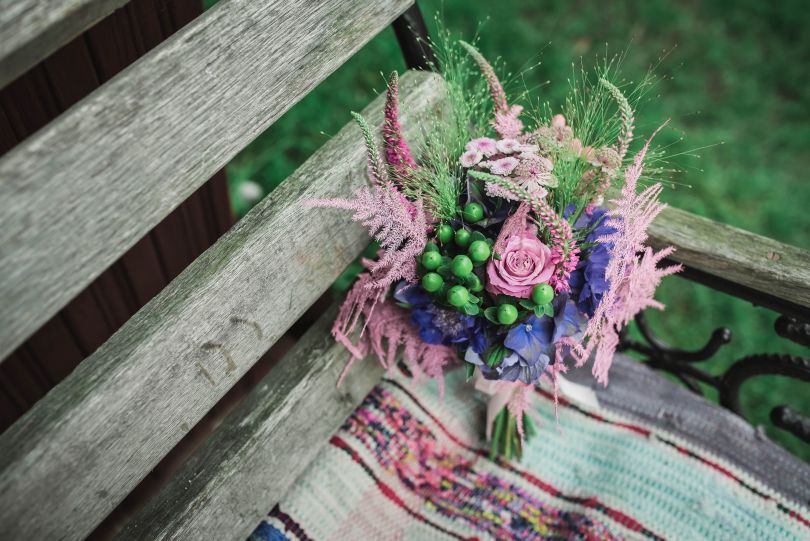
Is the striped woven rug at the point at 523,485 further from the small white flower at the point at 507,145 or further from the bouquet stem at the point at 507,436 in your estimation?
the small white flower at the point at 507,145

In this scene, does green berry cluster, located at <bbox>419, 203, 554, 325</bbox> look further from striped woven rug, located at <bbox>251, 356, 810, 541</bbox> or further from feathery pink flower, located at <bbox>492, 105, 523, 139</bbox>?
striped woven rug, located at <bbox>251, 356, 810, 541</bbox>

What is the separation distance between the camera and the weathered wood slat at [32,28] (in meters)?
0.68

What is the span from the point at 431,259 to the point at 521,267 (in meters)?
0.13

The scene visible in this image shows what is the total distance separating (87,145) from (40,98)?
35 cm

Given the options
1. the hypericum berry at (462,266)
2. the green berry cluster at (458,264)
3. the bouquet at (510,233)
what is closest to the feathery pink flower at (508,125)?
the bouquet at (510,233)

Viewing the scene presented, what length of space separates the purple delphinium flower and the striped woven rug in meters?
0.43

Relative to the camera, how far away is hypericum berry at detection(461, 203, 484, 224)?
1.02 metres

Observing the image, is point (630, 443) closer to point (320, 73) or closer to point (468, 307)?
point (468, 307)

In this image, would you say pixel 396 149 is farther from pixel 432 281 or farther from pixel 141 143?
pixel 141 143

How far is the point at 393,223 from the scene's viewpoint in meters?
1.00

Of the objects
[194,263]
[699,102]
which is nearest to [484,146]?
[194,263]

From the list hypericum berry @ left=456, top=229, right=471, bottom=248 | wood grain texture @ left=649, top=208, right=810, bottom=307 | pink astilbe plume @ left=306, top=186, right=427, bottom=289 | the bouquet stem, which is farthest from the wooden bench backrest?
wood grain texture @ left=649, top=208, right=810, bottom=307

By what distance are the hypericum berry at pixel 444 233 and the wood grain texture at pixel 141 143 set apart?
29 cm

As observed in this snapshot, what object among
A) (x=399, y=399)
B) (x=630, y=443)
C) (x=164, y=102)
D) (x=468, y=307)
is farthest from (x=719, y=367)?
(x=164, y=102)
